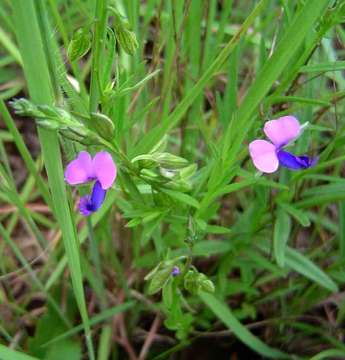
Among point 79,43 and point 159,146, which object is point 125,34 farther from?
point 159,146

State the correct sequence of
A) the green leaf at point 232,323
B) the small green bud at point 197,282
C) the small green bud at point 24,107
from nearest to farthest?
the small green bud at point 24,107
the small green bud at point 197,282
the green leaf at point 232,323

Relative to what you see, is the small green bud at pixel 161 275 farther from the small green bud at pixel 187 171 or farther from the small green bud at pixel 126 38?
the small green bud at pixel 126 38

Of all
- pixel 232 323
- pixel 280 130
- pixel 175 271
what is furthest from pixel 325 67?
pixel 232 323

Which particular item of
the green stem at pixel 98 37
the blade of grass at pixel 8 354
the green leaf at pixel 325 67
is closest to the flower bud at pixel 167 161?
the green stem at pixel 98 37

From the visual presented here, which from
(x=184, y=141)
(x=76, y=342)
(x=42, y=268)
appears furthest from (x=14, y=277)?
(x=184, y=141)

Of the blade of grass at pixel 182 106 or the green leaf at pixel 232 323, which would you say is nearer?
the blade of grass at pixel 182 106

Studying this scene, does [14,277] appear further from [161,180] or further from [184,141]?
[161,180]

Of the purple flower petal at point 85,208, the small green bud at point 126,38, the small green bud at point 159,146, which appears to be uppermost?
the small green bud at point 126,38
